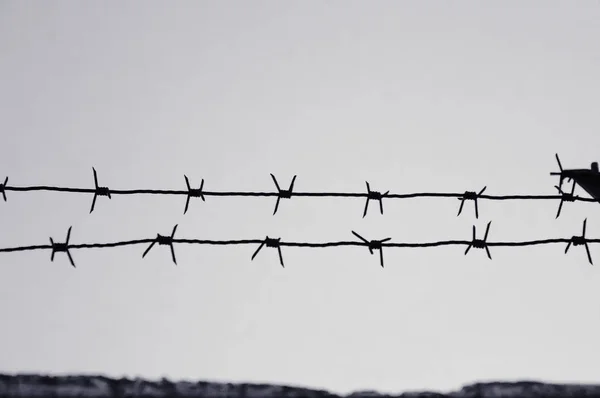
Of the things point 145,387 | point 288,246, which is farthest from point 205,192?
point 145,387

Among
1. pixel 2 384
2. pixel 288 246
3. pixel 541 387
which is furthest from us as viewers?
pixel 288 246

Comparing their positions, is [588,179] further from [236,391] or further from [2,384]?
[2,384]

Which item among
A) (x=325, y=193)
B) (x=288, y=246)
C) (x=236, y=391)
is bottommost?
(x=236, y=391)

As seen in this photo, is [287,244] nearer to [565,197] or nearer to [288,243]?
[288,243]

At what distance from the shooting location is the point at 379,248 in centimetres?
452

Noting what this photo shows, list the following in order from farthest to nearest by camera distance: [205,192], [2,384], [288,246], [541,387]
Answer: [205,192], [288,246], [541,387], [2,384]

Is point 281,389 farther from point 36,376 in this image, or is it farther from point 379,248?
point 379,248

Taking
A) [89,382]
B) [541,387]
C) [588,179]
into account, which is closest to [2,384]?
[89,382]

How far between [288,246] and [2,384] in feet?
6.59

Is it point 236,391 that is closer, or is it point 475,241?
point 236,391

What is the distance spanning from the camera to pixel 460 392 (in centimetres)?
293

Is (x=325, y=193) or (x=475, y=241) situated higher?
(x=325, y=193)

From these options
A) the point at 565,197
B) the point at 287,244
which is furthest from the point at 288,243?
the point at 565,197

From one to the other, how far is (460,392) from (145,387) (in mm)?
1234
